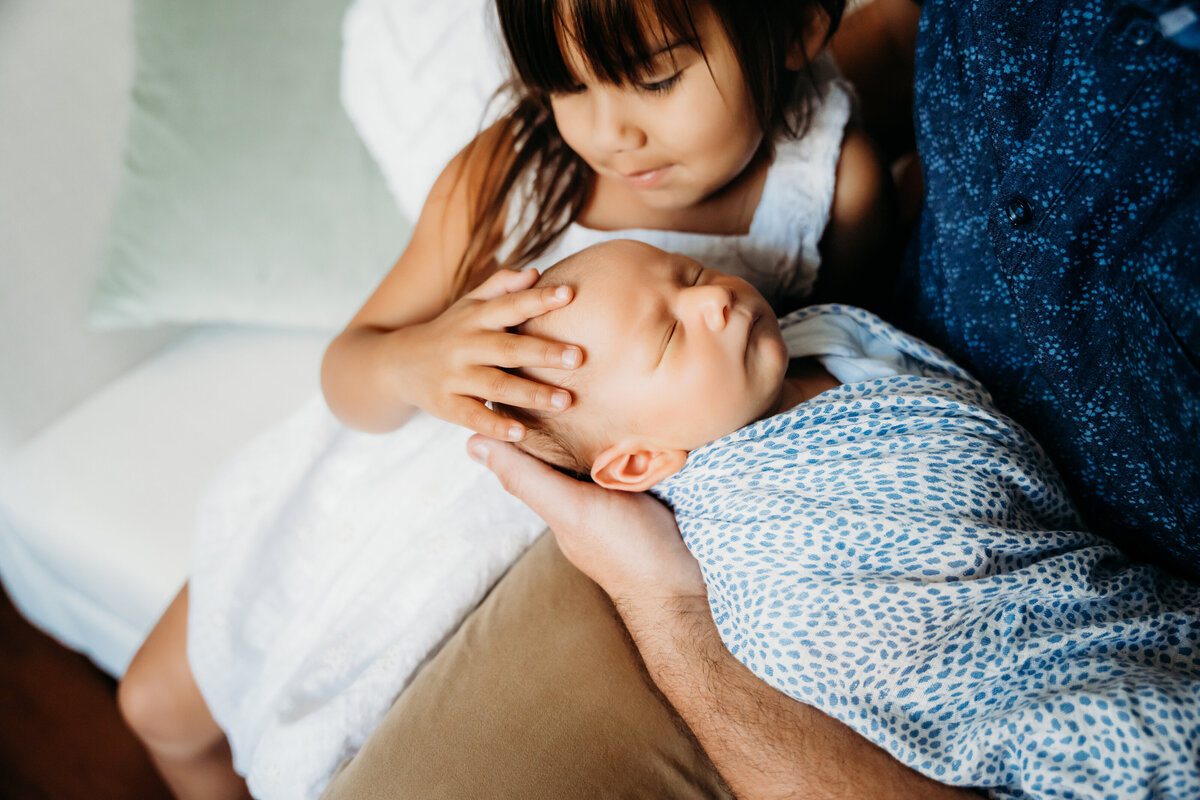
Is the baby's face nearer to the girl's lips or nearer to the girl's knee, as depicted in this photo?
the girl's lips

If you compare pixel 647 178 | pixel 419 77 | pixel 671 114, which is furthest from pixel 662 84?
pixel 419 77

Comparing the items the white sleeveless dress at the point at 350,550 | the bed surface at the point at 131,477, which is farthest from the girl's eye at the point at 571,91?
the bed surface at the point at 131,477

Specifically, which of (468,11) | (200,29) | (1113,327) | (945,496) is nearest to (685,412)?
(945,496)

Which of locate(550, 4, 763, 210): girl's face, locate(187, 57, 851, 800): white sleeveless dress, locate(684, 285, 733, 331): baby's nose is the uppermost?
locate(550, 4, 763, 210): girl's face

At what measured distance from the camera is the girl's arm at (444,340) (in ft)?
2.77

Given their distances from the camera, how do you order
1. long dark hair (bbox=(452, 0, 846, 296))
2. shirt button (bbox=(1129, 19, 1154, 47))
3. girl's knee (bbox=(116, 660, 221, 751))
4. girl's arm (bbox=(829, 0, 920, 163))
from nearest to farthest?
shirt button (bbox=(1129, 19, 1154, 47)) → long dark hair (bbox=(452, 0, 846, 296)) → girl's knee (bbox=(116, 660, 221, 751)) → girl's arm (bbox=(829, 0, 920, 163))

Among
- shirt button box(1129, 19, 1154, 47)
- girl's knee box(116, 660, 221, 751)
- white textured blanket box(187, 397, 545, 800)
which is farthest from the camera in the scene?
girl's knee box(116, 660, 221, 751)

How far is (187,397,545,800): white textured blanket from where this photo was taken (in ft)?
3.09

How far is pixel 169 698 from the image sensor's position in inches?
44.2

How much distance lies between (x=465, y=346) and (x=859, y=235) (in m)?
0.66

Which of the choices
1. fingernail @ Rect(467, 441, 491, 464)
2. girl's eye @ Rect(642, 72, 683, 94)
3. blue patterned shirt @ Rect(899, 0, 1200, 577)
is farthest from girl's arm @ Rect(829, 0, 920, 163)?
fingernail @ Rect(467, 441, 491, 464)

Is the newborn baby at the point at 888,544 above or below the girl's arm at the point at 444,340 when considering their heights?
below

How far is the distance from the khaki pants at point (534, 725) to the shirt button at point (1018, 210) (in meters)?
0.62

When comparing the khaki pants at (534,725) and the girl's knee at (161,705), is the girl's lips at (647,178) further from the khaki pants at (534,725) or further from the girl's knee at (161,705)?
the girl's knee at (161,705)
